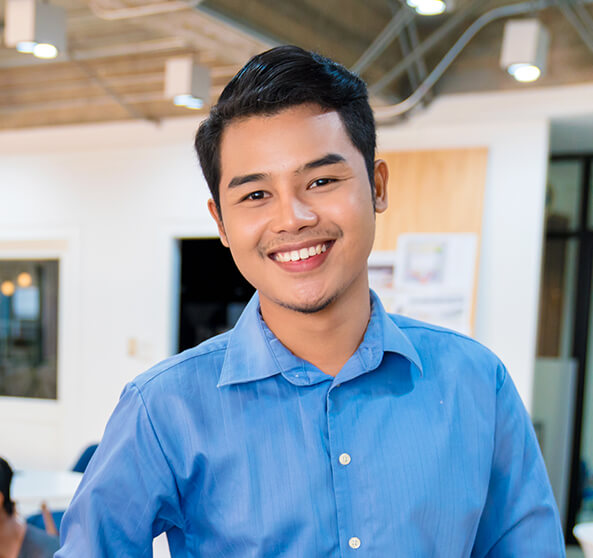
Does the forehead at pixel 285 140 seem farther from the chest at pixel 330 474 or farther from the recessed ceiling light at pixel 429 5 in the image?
the recessed ceiling light at pixel 429 5

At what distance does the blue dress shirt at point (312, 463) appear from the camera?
1.13 metres

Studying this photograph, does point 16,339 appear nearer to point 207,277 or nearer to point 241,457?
point 207,277

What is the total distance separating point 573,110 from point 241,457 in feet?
15.0

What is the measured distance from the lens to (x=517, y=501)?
1.25 m

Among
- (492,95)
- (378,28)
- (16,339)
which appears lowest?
(16,339)

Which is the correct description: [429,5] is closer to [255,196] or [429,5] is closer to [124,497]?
[255,196]

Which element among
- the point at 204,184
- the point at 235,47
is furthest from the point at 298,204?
the point at 204,184

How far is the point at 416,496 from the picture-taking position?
116cm

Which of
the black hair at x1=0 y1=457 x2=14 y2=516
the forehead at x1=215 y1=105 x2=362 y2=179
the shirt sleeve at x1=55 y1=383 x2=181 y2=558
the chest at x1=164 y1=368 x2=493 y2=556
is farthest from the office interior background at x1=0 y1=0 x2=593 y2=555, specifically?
the shirt sleeve at x1=55 y1=383 x2=181 y2=558

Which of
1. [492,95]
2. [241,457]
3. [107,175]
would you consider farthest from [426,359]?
[107,175]

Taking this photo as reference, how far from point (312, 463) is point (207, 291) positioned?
5915 millimetres

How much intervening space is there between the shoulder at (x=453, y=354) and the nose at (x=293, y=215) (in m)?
0.33

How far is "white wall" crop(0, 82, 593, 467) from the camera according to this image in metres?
6.41

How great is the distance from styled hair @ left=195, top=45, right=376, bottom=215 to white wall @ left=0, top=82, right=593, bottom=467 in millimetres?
4366
